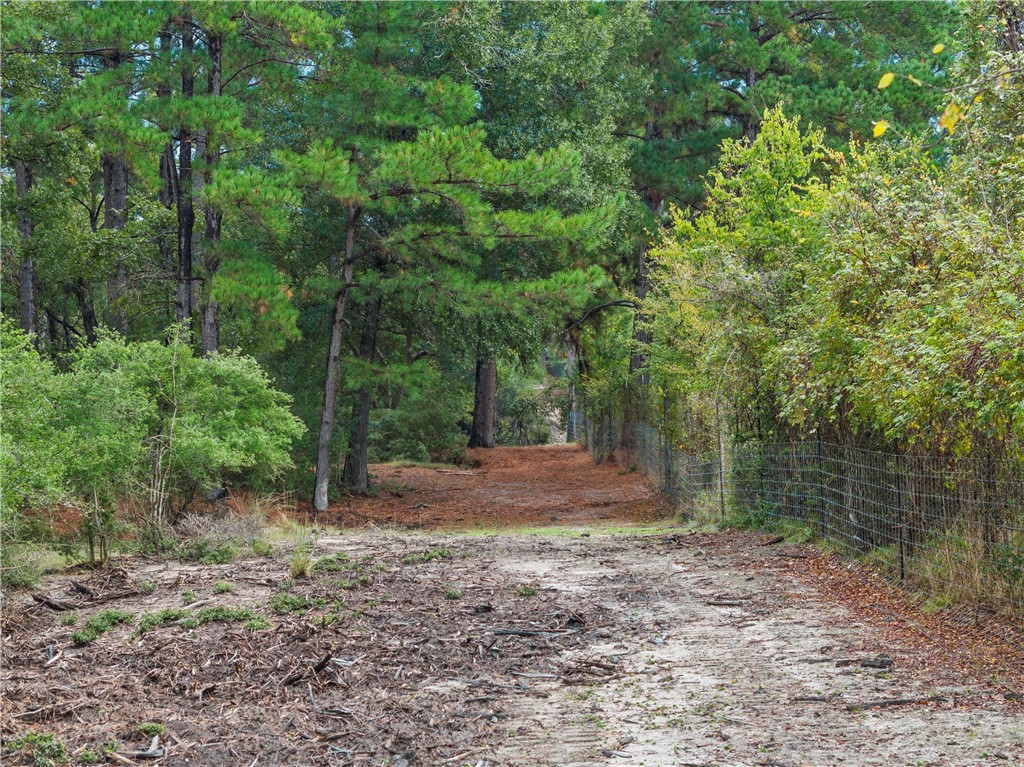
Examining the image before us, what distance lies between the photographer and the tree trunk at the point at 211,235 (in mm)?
18594

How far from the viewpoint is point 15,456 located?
9273mm

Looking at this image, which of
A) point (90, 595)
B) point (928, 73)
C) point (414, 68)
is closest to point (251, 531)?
point (90, 595)

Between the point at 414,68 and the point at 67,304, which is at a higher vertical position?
the point at 414,68

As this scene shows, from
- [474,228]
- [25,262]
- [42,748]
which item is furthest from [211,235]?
[42,748]

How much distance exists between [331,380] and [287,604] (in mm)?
11947

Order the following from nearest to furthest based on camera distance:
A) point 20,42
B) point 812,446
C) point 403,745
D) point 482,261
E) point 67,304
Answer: point 403,745 → point 812,446 → point 20,42 → point 482,261 → point 67,304

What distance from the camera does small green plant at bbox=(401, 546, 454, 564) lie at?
1178 cm

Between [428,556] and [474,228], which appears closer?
[428,556]

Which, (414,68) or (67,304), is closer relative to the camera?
(414,68)

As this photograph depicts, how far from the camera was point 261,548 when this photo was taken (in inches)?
491

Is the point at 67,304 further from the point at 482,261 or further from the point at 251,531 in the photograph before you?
the point at 251,531

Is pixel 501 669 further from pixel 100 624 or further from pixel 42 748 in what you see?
pixel 100 624

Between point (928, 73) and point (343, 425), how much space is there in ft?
48.5

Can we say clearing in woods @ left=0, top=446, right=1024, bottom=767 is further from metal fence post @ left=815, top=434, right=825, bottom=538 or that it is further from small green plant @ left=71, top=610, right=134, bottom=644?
metal fence post @ left=815, top=434, right=825, bottom=538
